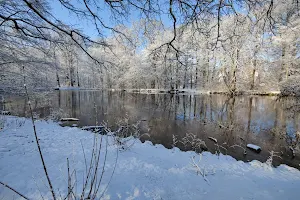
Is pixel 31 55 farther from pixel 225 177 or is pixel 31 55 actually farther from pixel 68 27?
pixel 225 177

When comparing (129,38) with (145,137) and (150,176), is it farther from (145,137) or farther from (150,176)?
(145,137)

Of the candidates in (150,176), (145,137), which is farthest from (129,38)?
(145,137)

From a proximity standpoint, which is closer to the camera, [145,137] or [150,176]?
[150,176]

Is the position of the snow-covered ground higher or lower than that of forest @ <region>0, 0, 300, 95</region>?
lower

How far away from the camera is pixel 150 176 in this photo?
2939mm

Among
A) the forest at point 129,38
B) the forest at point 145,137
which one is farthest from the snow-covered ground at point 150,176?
the forest at point 129,38

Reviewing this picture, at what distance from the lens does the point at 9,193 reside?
6.68ft

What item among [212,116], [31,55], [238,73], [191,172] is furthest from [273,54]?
[31,55]

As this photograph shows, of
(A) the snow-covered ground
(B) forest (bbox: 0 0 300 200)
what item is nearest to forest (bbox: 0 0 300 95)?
(B) forest (bbox: 0 0 300 200)

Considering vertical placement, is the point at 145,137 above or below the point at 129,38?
below

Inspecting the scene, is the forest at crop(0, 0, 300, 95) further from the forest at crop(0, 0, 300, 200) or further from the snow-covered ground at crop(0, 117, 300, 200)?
the snow-covered ground at crop(0, 117, 300, 200)

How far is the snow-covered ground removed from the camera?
240cm

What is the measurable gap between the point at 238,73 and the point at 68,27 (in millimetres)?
21098

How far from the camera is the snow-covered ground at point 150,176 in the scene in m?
2.40
